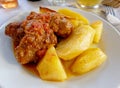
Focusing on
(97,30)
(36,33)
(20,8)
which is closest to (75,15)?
(97,30)

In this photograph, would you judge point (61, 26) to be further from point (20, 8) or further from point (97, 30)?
point (20, 8)

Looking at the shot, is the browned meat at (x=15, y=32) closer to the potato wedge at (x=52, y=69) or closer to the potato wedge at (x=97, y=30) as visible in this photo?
the potato wedge at (x=52, y=69)

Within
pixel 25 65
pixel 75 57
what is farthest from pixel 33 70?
pixel 75 57

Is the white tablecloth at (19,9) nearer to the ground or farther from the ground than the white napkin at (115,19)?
nearer to the ground

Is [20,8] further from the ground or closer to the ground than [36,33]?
closer to the ground

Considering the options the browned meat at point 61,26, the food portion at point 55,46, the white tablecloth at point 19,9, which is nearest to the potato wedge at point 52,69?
the food portion at point 55,46

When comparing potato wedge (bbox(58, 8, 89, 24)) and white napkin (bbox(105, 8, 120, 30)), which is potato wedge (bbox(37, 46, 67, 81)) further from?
white napkin (bbox(105, 8, 120, 30))
